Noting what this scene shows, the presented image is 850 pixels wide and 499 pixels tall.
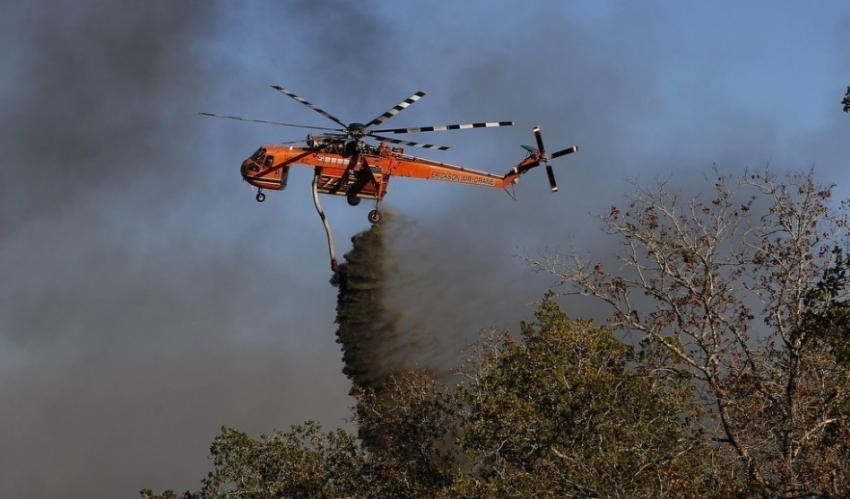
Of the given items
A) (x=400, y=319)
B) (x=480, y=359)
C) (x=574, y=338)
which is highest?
(x=400, y=319)

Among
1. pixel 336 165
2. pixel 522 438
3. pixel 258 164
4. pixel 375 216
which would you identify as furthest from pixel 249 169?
pixel 522 438

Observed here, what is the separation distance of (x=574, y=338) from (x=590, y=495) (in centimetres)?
787

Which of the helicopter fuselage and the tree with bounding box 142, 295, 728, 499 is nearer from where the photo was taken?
the tree with bounding box 142, 295, 728, 499

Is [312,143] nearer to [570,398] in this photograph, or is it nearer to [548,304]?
[548,304]

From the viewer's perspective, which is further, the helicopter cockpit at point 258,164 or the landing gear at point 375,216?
the landing gear at point 375,216

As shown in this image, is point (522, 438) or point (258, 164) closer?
point (522, 438)

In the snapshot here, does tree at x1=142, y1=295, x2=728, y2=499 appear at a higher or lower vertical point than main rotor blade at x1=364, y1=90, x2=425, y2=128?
lower

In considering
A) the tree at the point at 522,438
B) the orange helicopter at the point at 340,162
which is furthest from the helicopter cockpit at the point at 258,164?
the tree at the point at 522,438

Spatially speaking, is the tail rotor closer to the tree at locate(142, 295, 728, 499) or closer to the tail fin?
the tail fin

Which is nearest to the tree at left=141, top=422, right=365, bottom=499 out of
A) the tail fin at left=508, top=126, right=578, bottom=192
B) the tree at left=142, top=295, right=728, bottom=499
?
the tree at left=142, top=295, right=728, bottom=499

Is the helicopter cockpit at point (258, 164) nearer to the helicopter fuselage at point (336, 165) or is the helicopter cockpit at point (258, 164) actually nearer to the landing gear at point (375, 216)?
the helicopter fuselage at point (336, 165)

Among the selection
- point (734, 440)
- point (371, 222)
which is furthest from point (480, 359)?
point (734, 440)

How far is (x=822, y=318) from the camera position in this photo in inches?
792

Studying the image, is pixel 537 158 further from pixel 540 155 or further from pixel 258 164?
pixel 258 164
